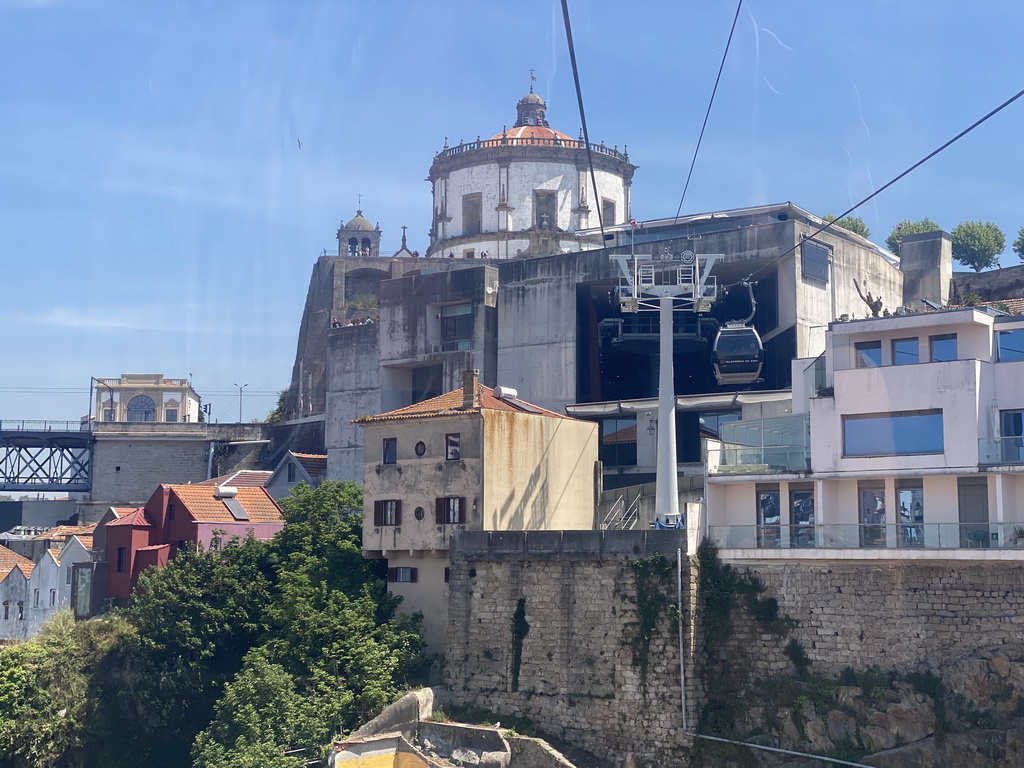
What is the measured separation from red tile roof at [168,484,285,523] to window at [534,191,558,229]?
29.9 meters

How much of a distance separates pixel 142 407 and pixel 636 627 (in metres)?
93.6

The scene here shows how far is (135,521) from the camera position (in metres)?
47.9

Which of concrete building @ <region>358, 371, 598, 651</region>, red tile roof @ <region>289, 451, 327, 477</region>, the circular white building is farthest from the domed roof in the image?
concrete building @ <region>358, 371, 598, 651</region>

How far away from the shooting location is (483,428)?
123 feet

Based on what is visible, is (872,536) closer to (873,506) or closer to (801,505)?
(873,506)

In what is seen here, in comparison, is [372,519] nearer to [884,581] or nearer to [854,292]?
[884,581]

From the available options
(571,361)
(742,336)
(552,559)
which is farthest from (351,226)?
(552,559)

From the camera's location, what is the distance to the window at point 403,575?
38906mm

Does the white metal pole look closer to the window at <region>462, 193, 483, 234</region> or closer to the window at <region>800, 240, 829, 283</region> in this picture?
the window at <region>800, 240, 829, 283</region>

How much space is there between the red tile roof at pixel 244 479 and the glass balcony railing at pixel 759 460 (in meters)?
23.2

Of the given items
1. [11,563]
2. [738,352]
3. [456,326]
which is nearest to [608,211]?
[456,326]

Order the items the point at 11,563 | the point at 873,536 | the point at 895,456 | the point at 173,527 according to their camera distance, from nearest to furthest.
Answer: the point at 873,536, the point at 895,456, the point at 173,527, the point at 11,563

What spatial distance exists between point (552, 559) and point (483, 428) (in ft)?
15.5

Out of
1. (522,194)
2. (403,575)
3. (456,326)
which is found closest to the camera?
(403,575)
